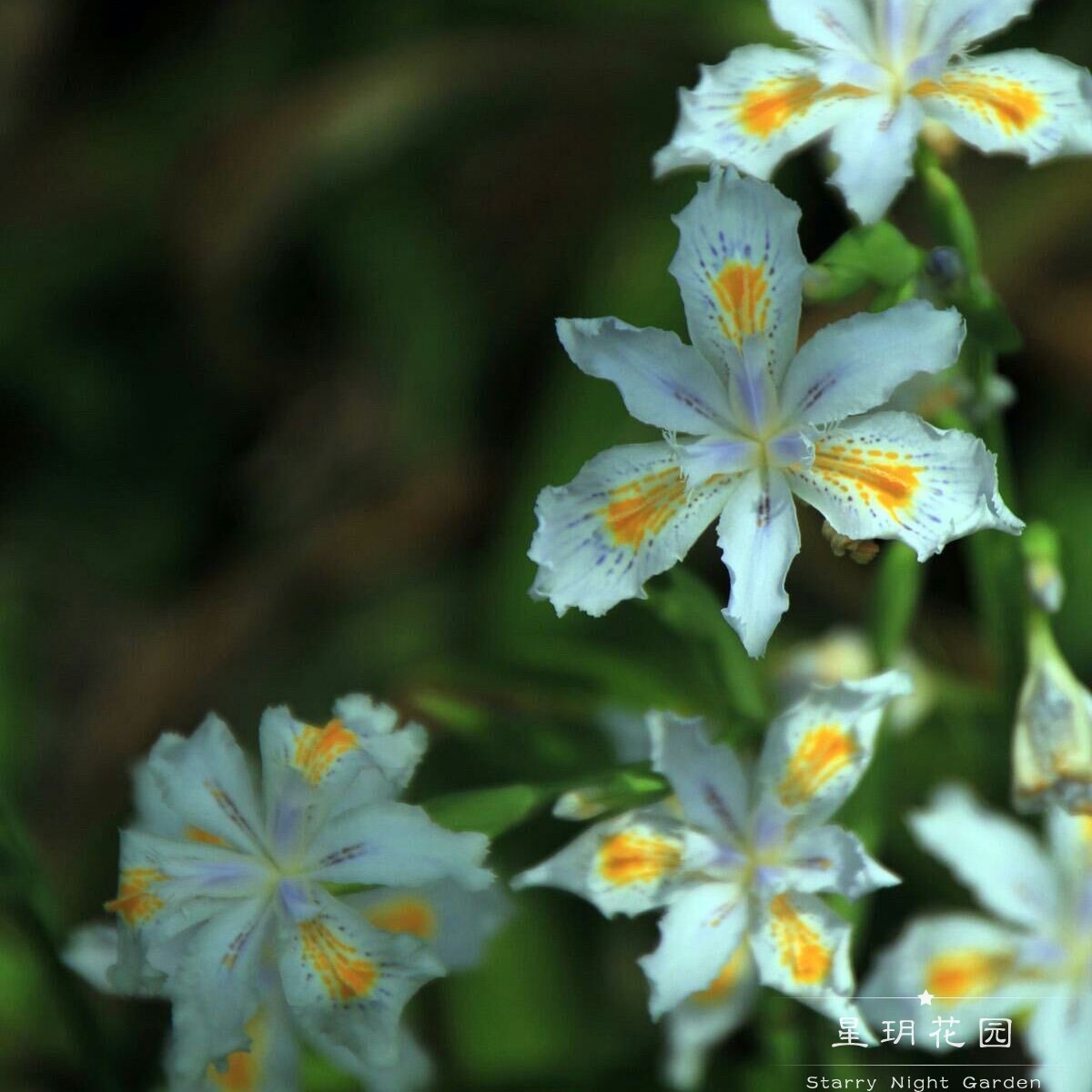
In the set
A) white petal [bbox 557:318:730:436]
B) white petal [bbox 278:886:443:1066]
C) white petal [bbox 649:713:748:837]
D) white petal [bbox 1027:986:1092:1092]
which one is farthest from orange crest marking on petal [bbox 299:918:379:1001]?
white petal [bbox 1027:986:1092:1092]

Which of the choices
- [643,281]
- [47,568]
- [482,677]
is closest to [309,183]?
[643,281]

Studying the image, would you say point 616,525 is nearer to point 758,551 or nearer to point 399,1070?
point 758,551

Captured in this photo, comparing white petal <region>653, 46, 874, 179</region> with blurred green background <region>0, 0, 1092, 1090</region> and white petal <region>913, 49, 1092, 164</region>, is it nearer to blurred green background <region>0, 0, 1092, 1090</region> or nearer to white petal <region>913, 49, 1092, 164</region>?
A: white petal <region>913, 49, 1092, 164</region>

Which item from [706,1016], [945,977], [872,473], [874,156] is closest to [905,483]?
[872,473]

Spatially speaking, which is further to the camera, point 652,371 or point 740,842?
point 740,842

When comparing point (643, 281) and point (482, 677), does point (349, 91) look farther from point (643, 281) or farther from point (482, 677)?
point (482, 677)

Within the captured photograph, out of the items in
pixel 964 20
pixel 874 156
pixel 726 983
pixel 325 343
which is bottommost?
pixel 726 983
